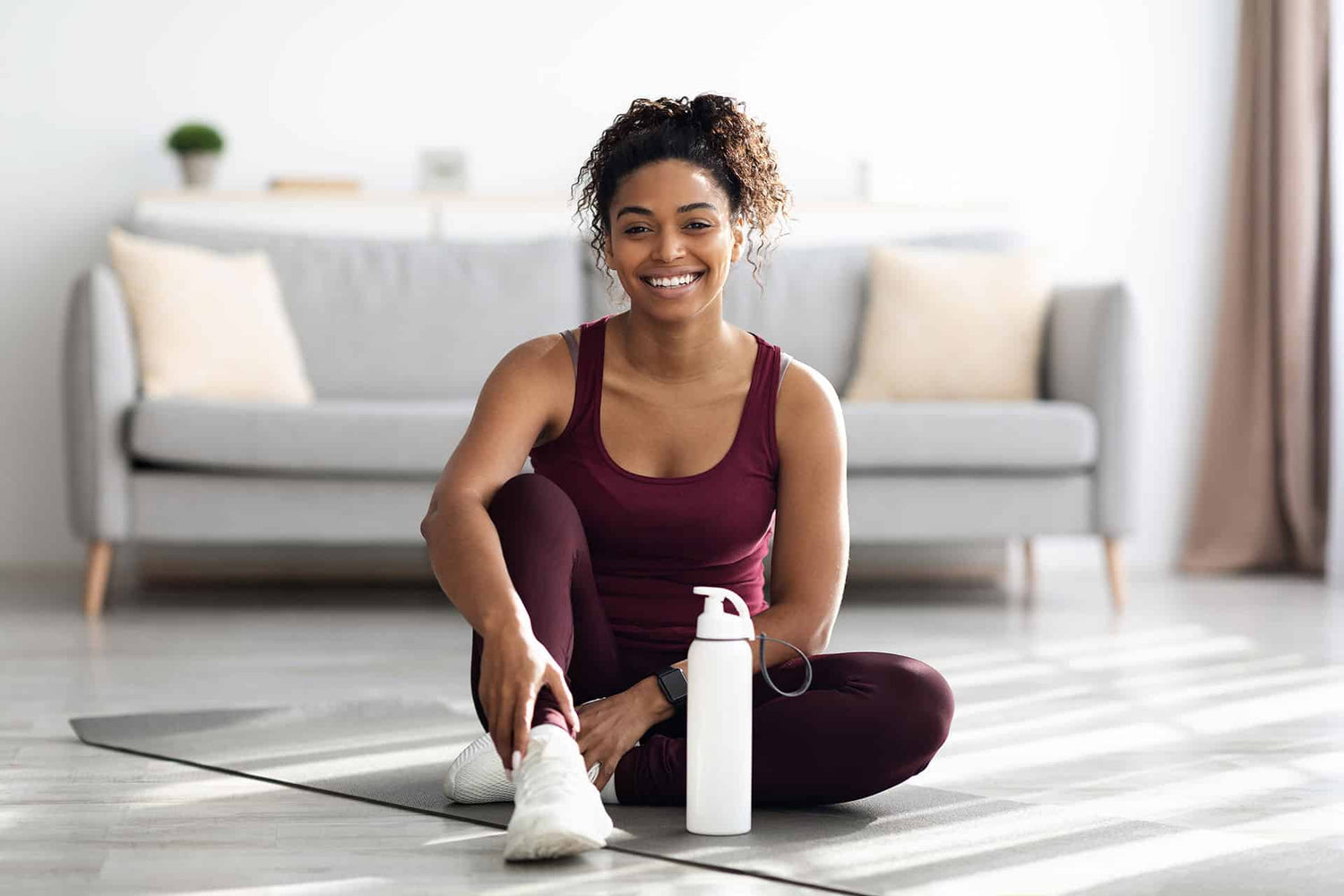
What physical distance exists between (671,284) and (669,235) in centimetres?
5

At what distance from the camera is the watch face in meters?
1.63

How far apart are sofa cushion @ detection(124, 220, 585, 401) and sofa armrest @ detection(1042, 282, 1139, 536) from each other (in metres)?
1.22

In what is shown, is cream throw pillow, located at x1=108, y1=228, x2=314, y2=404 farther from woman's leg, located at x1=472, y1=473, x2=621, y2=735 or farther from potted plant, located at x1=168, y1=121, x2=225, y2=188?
woman's leg, located at x1=472, y1=473, x2=621, y2=735

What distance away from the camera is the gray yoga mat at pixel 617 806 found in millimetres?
1503

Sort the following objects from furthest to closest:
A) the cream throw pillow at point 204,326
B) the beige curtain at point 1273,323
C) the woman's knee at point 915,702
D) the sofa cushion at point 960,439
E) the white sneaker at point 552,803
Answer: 1. the beige curtain at point 1273,323
2. the cream throw pillow at point 204,326
3. the sofa cushion at point 960,439
4. the woman's knee at point 915,702
5. the white sneaker at point 552,803

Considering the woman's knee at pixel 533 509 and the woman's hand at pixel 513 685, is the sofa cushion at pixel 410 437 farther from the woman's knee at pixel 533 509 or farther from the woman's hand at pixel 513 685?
the woman's hand at pixel 513 685

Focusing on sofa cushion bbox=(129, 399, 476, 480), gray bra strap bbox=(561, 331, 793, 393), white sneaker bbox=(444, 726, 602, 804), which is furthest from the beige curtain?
white sneaker bbox=(444, 726, 602, 804)

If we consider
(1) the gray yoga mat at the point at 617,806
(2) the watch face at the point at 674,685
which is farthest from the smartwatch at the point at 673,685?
(1) the gray yoga mat at the point at 617,806

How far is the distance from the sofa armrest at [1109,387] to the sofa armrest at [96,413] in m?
2.05

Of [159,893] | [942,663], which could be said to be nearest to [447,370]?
[942,663]

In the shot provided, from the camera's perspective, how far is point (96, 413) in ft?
10.9

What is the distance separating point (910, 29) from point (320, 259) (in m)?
1.74

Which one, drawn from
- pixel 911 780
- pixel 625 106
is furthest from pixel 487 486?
pixel 625 106

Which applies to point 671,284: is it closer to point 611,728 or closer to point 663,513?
point 663,513
